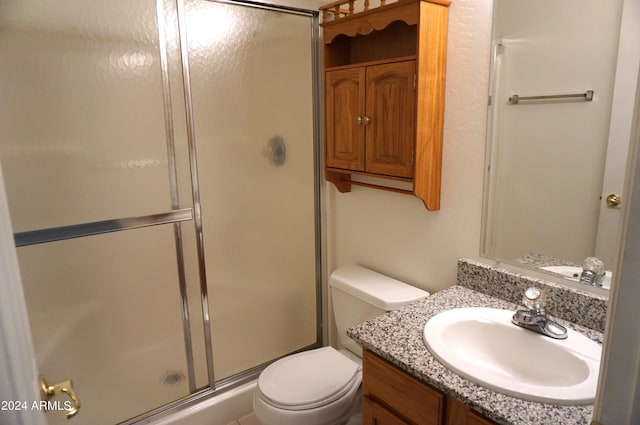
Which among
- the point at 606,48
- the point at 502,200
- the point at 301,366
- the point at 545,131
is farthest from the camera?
the point at 301,366

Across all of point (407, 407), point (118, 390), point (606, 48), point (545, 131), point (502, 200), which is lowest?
point (118, 390)

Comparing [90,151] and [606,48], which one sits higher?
[606,48]

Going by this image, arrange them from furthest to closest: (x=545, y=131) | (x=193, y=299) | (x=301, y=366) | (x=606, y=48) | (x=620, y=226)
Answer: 1. (x=193, y=299)
2. (x=301, y=366)
3. (x=545, y=131)
4. (x=606, y=48)
5. (x=620, y=226)

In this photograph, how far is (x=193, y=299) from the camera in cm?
191

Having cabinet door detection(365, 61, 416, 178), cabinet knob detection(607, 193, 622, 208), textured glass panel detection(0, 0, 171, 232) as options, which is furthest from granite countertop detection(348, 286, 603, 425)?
textured glass panel detection(0, 0, 171, 232)

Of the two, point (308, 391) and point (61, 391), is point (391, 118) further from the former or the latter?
point (61, 391)

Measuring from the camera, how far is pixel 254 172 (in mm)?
2006

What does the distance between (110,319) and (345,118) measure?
131 cm

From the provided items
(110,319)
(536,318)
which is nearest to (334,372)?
(536,318)

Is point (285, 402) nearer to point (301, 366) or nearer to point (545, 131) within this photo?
point (301, 366)

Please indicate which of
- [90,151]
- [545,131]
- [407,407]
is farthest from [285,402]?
[545,131]

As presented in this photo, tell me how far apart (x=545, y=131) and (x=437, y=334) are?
0.73m

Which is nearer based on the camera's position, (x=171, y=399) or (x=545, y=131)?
(x=545, y=131)

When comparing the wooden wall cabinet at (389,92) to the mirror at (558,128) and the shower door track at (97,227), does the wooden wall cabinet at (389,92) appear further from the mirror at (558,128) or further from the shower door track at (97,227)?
the shower door track at (97,227)
